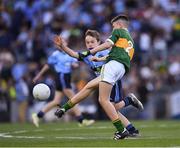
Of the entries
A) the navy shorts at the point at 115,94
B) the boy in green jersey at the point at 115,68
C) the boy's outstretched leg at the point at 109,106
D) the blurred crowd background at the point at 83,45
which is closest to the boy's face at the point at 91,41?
the navy shorts at the point at 115,94

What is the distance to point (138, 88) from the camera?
30.1 metres

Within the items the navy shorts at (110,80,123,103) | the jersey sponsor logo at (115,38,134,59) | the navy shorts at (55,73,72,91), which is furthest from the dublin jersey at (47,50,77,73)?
the jersey sponsor logo at (115,38,134,59)

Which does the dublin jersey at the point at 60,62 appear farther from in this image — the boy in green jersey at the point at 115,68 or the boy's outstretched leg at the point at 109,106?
the boy's outstretched leg at the point at 109,106

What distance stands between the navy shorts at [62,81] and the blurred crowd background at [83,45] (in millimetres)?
6177

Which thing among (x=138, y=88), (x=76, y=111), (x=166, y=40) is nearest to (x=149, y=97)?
(x=138, y=88)

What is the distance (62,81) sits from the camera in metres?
23.1

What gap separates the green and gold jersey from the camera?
51.5 ft

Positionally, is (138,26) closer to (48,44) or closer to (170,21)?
(170,21)

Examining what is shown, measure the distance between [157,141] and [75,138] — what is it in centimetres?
219

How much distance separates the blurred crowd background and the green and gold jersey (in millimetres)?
13627

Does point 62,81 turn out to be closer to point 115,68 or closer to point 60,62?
point 60,62

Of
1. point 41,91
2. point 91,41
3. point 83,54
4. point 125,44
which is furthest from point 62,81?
point 83,54

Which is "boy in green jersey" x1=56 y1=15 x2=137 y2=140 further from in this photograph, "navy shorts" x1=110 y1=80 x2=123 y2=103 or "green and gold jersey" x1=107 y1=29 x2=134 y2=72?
"navy shorts" x1=110 y1=80 x2=123 y2=103

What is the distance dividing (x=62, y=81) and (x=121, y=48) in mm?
7491
